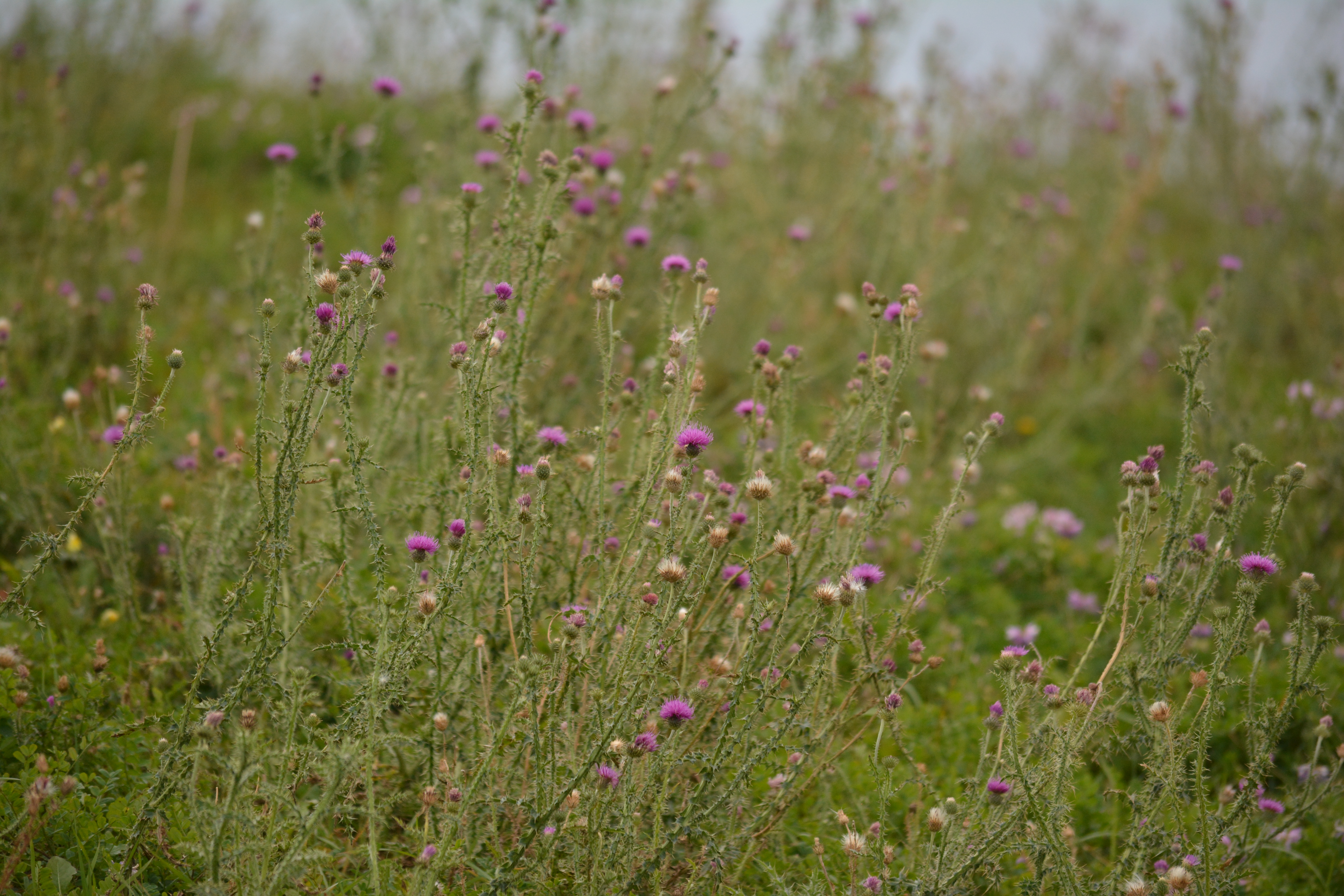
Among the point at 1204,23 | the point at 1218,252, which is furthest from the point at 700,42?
the point at 1218,252

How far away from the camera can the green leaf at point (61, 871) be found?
1.53 m

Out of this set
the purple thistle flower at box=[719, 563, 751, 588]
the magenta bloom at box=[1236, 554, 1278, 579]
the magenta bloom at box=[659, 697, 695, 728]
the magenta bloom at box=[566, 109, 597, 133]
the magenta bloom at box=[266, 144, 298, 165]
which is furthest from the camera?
the magenta bloom at box=[566, 109, 597, 133]

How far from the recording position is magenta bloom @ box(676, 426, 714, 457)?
1604 mm

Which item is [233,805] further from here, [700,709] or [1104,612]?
[1104,612]

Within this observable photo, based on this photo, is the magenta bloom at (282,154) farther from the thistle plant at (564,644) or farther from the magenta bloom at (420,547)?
the magenta bloom at (420,547)

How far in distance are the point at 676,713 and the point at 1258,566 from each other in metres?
1.01

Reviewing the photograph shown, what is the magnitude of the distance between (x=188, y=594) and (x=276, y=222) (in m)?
1.32

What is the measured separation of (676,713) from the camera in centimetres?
151

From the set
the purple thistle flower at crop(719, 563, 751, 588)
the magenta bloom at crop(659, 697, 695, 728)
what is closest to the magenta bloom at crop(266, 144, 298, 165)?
the purple thistle flower at crop(719, 563, 751, 588)

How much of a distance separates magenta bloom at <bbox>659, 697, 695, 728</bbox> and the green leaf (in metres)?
0.95

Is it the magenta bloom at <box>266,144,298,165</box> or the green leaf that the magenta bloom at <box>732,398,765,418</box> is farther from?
the magenta bloom at <box>266,144,298,165</box>

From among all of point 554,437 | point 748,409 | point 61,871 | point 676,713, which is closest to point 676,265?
point 748,409

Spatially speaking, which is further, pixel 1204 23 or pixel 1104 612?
pixel 1204 23

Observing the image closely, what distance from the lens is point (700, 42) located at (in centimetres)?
494
